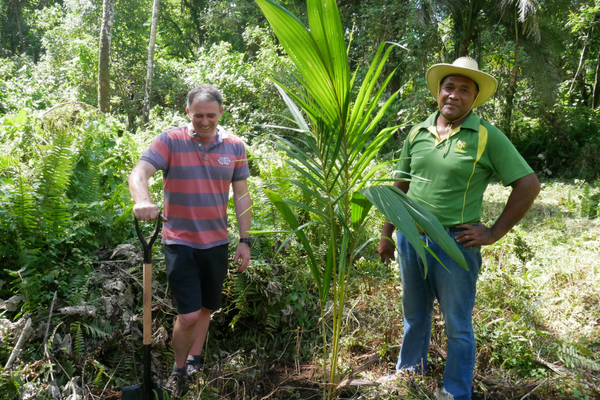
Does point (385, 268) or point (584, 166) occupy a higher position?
point (584, 166)

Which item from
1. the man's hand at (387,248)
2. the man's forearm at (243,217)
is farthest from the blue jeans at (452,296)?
the man's forearm at (243,217)

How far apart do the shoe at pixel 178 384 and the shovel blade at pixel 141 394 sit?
0.19 metres

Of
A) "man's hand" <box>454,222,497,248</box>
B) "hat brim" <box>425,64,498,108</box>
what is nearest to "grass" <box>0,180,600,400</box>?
"man's hand" <box>454,222,497,248</box>

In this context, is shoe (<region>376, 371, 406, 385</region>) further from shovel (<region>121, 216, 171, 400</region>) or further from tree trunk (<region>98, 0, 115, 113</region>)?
tree trunk (<region>98, 0, 115, 113</region>)

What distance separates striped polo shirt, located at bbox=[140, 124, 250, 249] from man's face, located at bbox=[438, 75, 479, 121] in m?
1.43

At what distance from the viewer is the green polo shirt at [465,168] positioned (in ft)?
7.91

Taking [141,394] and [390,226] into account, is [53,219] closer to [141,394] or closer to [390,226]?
[141,394]

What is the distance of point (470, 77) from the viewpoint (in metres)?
2.56

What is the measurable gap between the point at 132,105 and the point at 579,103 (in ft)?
54.6

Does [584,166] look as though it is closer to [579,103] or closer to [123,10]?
[579,103]

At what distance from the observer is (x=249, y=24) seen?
1530 cm

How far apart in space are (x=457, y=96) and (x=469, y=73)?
15 centimetres

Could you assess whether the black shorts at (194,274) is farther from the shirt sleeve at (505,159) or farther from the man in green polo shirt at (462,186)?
the shirt sleeve at (505,159)

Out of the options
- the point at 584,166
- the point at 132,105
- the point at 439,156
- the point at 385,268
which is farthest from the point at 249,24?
the point at 439,156
